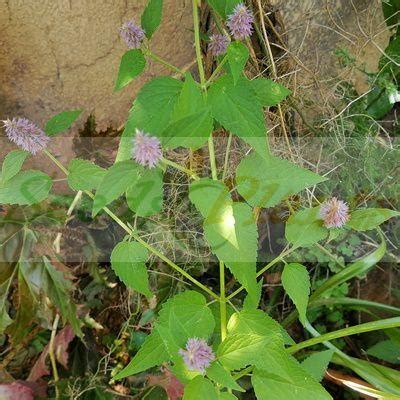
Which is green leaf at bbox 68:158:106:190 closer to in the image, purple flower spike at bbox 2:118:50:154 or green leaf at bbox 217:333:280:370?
purple flower spike at bbox 2:118:50:154

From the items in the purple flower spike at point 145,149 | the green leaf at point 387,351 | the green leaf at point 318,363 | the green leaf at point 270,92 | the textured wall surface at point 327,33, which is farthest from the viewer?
the green leaf at point 387,351

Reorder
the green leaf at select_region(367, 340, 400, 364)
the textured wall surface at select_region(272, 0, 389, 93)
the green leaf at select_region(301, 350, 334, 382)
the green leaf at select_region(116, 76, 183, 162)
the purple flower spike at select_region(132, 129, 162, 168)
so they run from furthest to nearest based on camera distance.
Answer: the green leaf at select_region(367, 340, 400, 364)
the textured wall surface at select_region(272, 0, 389, 93)
the green leaf at select_region(301, 350, 334, 382)
the green leaf at select_region(116, 76, 183, 162)
the purple flower spike at select_region(132, 129, 162, 168)

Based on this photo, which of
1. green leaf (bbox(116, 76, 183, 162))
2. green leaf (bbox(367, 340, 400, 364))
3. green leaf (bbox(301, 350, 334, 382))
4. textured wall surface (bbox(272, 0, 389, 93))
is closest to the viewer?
green leaf (bbox(116, 76, 183, 162))

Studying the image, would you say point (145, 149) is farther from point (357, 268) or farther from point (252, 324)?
point (357, 268)

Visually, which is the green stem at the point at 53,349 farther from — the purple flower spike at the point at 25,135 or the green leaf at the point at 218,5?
the green leaf at the point at 218,5

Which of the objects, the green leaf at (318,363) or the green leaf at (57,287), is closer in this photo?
the green leaf at (318,363)

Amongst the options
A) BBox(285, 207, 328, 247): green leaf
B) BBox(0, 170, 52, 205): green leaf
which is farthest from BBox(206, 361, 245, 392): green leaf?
BBox(0, 170, 52, 205): green leaf

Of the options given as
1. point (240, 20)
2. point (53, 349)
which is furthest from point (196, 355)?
point (53, 349)

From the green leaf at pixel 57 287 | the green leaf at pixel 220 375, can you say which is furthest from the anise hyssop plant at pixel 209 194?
the green leaf at pixel 57 287
